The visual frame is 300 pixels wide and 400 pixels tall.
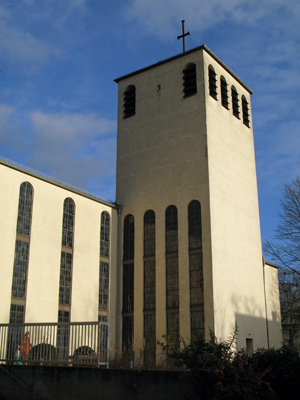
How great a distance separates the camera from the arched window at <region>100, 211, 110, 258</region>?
2752cm

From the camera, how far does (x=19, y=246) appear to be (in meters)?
22.6

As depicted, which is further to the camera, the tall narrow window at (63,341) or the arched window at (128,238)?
the arched window at (128,238)

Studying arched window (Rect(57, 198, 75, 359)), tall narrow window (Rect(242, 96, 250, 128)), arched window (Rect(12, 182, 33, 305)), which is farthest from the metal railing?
tall narrow window (Rect(242, 96, 250, 128))

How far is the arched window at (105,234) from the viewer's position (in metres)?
27.5

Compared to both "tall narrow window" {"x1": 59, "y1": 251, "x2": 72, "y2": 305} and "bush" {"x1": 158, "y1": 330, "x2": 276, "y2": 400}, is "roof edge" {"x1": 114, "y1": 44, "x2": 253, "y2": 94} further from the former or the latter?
"bush" {"x1": 158, "y1": 330, "x2": 276, "y2": 400}

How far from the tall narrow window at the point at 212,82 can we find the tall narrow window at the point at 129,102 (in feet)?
17.6

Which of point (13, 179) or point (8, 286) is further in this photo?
point (13, 179)

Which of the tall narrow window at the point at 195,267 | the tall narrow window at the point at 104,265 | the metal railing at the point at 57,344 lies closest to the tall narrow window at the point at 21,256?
the metal railing at the point at 57,344

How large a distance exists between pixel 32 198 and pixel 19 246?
104 inches

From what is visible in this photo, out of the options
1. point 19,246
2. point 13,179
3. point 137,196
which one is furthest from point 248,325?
point 13,179

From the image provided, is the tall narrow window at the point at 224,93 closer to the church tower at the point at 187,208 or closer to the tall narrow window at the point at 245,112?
the church tower at the point at 187,208

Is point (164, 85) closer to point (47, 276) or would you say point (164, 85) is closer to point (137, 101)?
point (137, 101)

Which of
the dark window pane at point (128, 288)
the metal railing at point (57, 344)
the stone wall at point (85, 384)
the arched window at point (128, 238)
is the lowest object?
the stone wall at point (85, 384)

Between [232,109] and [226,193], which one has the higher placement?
[232,109]
